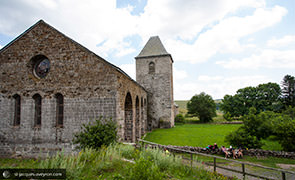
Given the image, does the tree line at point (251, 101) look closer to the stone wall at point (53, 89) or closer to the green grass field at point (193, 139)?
the green grass field at point (193, 139)

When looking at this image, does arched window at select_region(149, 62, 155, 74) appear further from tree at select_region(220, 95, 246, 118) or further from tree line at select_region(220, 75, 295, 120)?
tree at select_region(220, 95, 246, 118)

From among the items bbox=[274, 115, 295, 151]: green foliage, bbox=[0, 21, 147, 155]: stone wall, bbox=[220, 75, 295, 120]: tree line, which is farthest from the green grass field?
bbox=[220, 75, 295, 120]: tree line

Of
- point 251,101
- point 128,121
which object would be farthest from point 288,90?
point 128,121

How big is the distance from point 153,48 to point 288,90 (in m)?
33.3

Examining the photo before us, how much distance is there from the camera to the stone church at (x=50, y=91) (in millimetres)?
9570

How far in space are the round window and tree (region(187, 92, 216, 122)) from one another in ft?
98.6

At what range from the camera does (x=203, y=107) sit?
33562 mm

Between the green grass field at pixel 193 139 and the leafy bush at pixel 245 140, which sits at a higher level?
the leafy bush at pixel 245 140

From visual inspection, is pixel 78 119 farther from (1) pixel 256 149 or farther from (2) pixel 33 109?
(1) pixel 256 149

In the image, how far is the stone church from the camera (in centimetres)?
957

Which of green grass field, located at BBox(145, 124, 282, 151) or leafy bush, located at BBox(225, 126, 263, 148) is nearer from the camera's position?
leafy bush, located at BBox(225, 126, 263, 148)

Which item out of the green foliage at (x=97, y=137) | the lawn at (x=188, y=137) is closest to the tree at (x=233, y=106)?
the lawn at (x=188, y=137)

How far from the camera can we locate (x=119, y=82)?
9.77m

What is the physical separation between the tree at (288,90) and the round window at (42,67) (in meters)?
44.3
